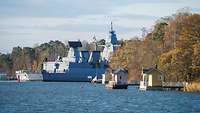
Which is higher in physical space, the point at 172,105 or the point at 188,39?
the point at 188,39

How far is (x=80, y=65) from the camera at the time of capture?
18312 centimetres

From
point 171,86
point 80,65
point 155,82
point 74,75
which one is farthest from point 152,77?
point 80,65

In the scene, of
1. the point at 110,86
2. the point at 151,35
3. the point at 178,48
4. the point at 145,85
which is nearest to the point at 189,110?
the point at 178,48

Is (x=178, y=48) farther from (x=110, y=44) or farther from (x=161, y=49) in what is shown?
(x=110, y=44)

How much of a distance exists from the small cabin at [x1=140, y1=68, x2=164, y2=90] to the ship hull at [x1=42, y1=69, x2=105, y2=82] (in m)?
82.8

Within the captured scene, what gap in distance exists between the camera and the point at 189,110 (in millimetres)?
55281

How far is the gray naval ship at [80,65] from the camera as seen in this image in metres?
181

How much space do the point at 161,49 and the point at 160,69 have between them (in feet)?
54.4

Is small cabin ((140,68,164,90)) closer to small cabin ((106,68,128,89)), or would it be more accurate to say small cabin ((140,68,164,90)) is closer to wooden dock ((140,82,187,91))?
wooden dock ((140,82,187,91))

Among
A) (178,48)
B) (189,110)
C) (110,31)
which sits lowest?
(189,110)

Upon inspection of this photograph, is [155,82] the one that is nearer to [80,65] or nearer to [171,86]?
[171,86]

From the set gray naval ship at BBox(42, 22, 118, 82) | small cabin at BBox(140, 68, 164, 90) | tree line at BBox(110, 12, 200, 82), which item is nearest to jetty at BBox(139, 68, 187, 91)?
small cabin at BBox(140, 68, 164, 90)

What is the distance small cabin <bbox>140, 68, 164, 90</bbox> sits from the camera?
94.2 m

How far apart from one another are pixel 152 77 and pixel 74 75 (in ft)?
286
